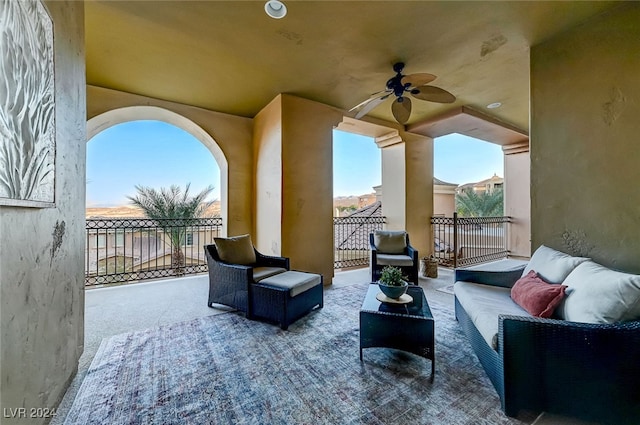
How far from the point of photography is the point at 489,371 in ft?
5.70

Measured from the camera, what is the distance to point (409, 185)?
18.1ft

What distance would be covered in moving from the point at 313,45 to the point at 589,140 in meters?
→ 2.90

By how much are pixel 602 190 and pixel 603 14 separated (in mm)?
1635

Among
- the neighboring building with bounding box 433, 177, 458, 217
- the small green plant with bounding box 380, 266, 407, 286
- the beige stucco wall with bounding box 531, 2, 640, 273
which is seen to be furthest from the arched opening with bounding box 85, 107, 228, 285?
the neighboring building with bounding box 433, 177, 458, 217

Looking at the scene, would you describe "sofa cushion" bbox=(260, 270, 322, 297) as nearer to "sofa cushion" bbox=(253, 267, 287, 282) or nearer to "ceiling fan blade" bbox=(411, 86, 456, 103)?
"sofa cushion" bbox=(253, 267, 287, 282)

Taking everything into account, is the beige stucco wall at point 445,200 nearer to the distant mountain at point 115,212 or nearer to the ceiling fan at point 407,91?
the ceiling fan at point 407,91

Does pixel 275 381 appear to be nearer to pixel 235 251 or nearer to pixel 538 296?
pixel 235 251

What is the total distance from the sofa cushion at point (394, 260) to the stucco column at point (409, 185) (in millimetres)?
1371

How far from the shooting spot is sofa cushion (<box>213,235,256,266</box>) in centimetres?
317

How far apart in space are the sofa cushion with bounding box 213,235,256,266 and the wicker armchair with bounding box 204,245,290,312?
8 centimetres

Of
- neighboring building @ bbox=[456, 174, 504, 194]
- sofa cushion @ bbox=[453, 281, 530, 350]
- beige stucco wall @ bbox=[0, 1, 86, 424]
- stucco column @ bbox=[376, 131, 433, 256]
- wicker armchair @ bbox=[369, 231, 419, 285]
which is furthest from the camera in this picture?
neighboring building @ bbox=[456, 174, 504, 194]

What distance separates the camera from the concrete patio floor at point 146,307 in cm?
201

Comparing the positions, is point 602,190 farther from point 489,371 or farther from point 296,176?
point 296,176

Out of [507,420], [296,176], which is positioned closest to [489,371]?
[507,420]
